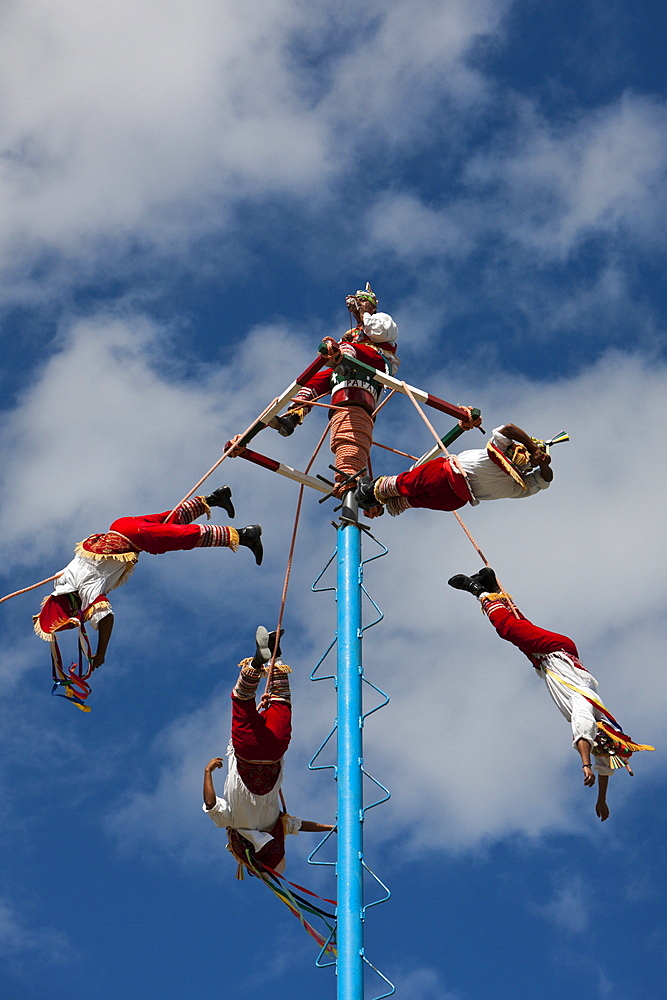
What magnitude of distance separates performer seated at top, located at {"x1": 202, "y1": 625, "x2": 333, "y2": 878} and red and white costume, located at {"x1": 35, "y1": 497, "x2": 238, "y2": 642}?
4.30 ft

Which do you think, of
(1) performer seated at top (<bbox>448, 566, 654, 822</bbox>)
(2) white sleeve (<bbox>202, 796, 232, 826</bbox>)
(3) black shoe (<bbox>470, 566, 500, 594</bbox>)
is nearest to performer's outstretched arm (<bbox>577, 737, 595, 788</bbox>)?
(1) performer seated at top (<bbox>448, 566, 654, 822</bbox>)

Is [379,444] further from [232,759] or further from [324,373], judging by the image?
[232,759]

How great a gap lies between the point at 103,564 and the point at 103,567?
0.11ft

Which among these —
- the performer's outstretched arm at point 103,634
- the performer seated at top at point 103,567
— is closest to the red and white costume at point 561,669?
the performer seated at top at point 103,567

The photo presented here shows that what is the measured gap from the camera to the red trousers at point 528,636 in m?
11.3

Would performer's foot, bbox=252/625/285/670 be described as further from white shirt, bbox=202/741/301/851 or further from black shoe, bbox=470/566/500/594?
black shoe, bbox=470/566/500/594

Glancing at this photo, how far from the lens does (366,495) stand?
11711 mm

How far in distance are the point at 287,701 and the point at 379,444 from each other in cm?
320

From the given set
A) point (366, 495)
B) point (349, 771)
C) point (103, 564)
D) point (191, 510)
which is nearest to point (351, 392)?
point (366, 495)

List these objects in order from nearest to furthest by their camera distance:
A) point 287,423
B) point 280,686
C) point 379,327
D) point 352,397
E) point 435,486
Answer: point 435,486, point 280,686, point 287,423, point 352,397, point 379,327

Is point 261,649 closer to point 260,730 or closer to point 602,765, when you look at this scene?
point 260,730

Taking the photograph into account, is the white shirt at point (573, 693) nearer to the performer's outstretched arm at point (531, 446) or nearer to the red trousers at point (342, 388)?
the performer's outstretched arm at point (531, 446)

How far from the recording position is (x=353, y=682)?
10516 millimetres

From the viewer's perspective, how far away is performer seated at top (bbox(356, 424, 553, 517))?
10.9m
